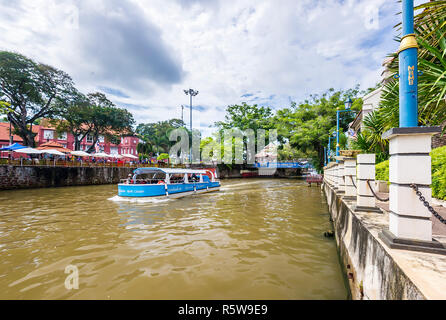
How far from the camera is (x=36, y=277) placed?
3.86 metres

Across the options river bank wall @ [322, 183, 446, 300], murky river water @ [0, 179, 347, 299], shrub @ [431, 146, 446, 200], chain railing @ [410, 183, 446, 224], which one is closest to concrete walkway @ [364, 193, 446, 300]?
river bank wall @ [322, 183, 446, 300]

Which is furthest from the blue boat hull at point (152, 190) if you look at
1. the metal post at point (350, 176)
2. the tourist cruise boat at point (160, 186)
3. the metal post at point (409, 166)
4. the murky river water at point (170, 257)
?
the metal post at point (409, 166)

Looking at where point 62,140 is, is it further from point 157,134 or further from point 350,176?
point 350,176

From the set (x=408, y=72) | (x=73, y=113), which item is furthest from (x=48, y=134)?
(x=408, y=72)

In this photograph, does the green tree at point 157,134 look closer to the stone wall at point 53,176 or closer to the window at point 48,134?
the window at point 48,134

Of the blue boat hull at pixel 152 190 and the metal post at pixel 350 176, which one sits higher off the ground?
the metal post at pixel 350 176

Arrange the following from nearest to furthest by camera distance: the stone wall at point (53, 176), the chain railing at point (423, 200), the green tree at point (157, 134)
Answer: the chain railing at point (423, 200) < the stone wall at point (53, 176) < the green tree at point (157, 134)

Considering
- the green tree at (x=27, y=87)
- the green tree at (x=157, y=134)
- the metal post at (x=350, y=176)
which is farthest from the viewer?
the green tree at (x=157, y=134)

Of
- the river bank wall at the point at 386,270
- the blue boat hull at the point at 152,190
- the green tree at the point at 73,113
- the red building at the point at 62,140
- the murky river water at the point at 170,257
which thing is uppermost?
the green tree at the point at 73,113

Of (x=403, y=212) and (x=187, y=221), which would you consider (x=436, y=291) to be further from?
(x=187, y=221)

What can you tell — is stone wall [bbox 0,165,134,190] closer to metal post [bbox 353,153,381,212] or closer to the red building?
the red building

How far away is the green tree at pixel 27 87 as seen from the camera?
24.9 metres
